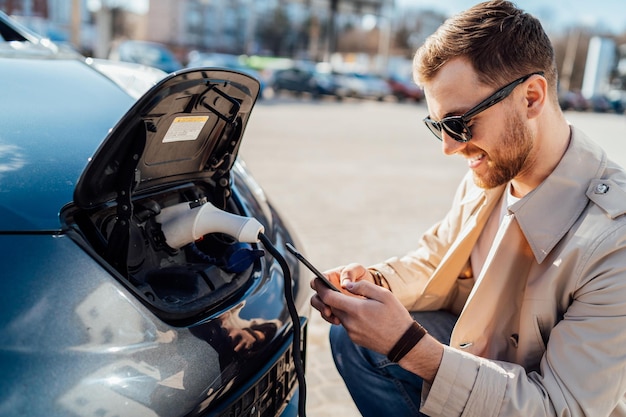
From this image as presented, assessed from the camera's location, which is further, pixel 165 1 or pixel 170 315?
pixel 165 1

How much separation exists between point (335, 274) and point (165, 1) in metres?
75.0

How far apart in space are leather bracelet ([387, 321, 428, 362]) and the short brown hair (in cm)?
75

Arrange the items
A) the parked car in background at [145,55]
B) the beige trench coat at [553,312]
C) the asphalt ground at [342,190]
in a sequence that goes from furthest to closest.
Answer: the parked car in background at [145,55] < the asphalt ground at [342,190] < the beige trench coat at [553,312]

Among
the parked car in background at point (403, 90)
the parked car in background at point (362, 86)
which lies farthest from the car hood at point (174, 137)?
the parked car in background at point (403, 90)

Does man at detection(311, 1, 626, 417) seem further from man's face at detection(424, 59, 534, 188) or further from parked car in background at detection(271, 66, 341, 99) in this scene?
parked car in background at detection(271, 66, 341, 99)

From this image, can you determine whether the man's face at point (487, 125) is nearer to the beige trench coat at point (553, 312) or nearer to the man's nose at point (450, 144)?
the man's nose at point (450, 144)

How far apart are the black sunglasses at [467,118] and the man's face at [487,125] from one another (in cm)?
1

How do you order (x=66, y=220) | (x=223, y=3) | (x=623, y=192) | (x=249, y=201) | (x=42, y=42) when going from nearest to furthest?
(x=66, y=220), (x=623, y=192), (x=249, y=201), (x=42, y=42), (x=223, y=3)

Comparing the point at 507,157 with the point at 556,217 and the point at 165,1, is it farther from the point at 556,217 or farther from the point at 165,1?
the point at 165,1

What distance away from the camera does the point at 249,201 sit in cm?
212

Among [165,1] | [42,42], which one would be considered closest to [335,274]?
[42,42]

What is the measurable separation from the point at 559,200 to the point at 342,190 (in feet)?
17.3

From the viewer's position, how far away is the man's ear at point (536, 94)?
1704 mm

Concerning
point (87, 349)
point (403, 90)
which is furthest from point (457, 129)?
point (403, 90)
